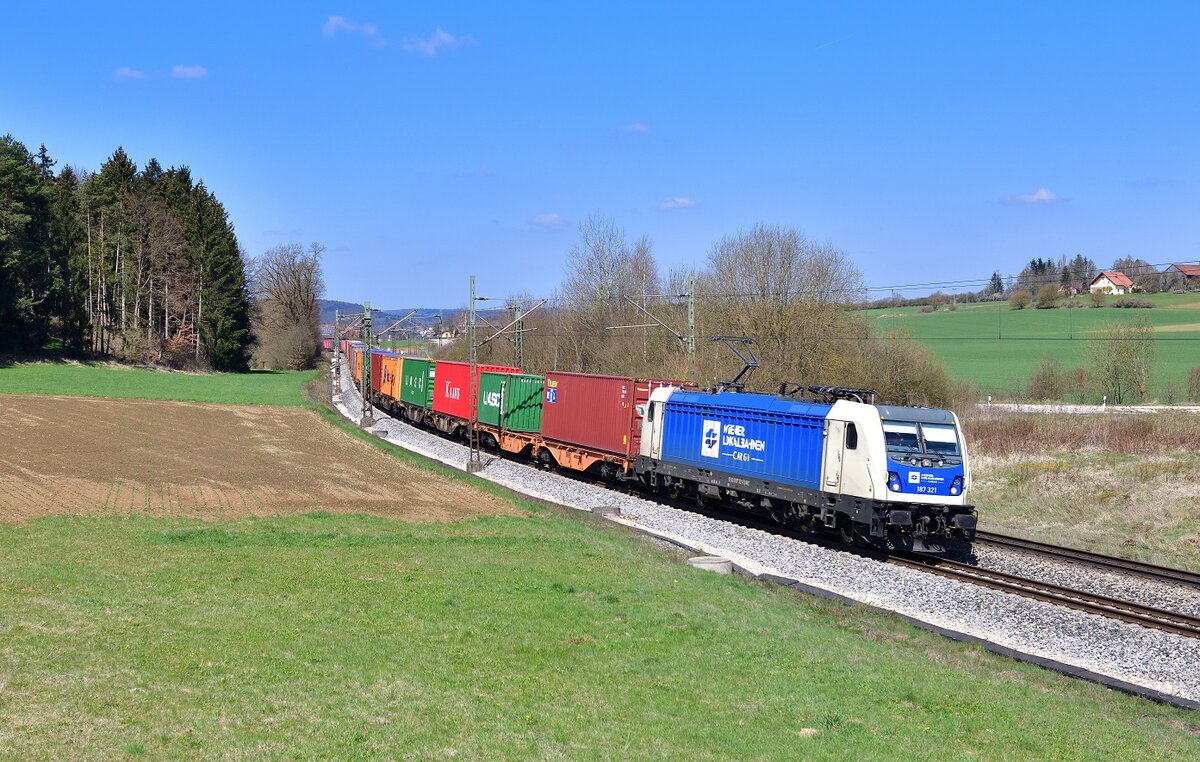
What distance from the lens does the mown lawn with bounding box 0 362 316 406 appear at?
62562mm

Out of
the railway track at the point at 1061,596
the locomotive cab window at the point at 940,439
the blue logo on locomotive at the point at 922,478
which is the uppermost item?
the locomotive cab window at the point at 940,439

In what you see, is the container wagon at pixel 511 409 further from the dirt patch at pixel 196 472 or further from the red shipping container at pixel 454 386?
the dirt patch at pixel 196 472

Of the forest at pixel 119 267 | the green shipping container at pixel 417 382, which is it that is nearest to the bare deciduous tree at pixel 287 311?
the forest at pixel 119 267

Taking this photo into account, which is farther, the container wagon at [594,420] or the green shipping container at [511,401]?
the green shipping container at [511,401]

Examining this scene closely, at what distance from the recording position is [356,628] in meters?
12.0

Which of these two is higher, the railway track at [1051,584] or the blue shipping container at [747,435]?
the blue shipping container at [747,435]

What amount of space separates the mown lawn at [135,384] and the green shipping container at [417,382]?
14599mm

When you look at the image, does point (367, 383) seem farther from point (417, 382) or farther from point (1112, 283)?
point (1112, 283)

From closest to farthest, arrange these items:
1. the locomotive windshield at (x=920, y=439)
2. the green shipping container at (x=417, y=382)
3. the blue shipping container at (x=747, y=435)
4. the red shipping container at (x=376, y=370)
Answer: the locomotive windshield at (x=920, y=439), the blue shipping container at (x=747, y=435), the green shipping container at (x=417, y=382), the red shipping container at (x=376, y=370)

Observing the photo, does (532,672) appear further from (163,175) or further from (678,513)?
(163,175)

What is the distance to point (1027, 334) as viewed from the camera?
74188 millimetres

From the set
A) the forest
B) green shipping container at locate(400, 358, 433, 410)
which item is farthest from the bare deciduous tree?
green shipping container at locate(400, 358, 433, 410)

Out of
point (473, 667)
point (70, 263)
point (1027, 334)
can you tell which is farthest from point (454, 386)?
point (70, 263)

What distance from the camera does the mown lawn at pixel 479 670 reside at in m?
8.27
